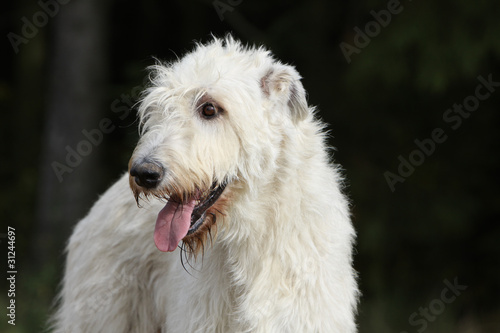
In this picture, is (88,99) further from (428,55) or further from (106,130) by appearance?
(428,55)

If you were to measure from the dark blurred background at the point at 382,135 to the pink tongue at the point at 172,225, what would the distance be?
4.23 metres

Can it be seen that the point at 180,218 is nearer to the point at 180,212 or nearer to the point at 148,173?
the point at 180,212

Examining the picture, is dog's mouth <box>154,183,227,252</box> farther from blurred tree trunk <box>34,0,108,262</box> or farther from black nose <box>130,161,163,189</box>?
blurred tree trunk <box>34,0,108,262</box>

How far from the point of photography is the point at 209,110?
3.74 m

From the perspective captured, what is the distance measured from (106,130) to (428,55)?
4.42 m

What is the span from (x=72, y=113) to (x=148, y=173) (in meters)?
5.94

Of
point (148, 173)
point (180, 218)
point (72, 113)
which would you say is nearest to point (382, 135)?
point (72, 113)

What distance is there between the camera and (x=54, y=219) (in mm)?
9023

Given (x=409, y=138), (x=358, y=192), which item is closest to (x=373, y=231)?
(x=358, y=192)

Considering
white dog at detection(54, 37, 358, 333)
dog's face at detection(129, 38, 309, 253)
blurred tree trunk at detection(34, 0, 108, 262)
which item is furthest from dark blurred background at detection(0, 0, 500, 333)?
dog's face at detection(129, 38, 309, 253)

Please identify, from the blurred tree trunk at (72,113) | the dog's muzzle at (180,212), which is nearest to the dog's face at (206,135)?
the dog's muzzle at (180,212)

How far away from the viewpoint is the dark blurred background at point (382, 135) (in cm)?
750

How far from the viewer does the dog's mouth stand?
3.69 m

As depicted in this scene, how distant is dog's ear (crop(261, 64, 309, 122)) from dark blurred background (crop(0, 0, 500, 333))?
370 cm
